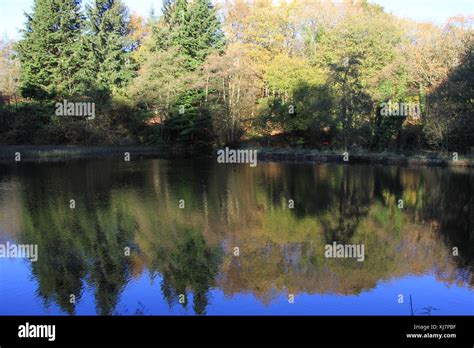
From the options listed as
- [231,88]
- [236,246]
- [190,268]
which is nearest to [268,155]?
[231,88]

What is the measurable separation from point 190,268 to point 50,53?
122 feet

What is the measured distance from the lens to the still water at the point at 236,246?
738 centimetres

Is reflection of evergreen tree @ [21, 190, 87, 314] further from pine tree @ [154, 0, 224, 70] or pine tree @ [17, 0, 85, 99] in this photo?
pine tree @ [17, 0, 85, 99]

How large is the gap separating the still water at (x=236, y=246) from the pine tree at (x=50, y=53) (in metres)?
22.3

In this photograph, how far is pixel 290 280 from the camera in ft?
27.5

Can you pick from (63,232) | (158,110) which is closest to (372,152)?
(158,110)

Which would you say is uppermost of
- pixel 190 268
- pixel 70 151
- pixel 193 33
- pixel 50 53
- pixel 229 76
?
pixel 193 33

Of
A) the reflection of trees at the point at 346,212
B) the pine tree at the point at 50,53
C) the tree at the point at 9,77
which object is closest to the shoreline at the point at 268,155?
the pine tree at the point at 50,53

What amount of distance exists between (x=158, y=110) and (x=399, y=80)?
18843mm

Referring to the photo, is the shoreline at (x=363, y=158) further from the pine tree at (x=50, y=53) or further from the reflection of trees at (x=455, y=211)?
the pine tree at (x=50, y=53)

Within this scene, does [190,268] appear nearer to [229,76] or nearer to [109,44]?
[229,76]

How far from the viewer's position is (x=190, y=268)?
8.95m

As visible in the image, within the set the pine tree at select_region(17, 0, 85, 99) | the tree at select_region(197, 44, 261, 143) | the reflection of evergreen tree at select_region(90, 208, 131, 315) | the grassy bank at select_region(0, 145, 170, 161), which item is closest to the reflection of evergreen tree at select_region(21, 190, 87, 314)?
the reflection of evergreen tree at select_region(90, 208, 131, 315)
